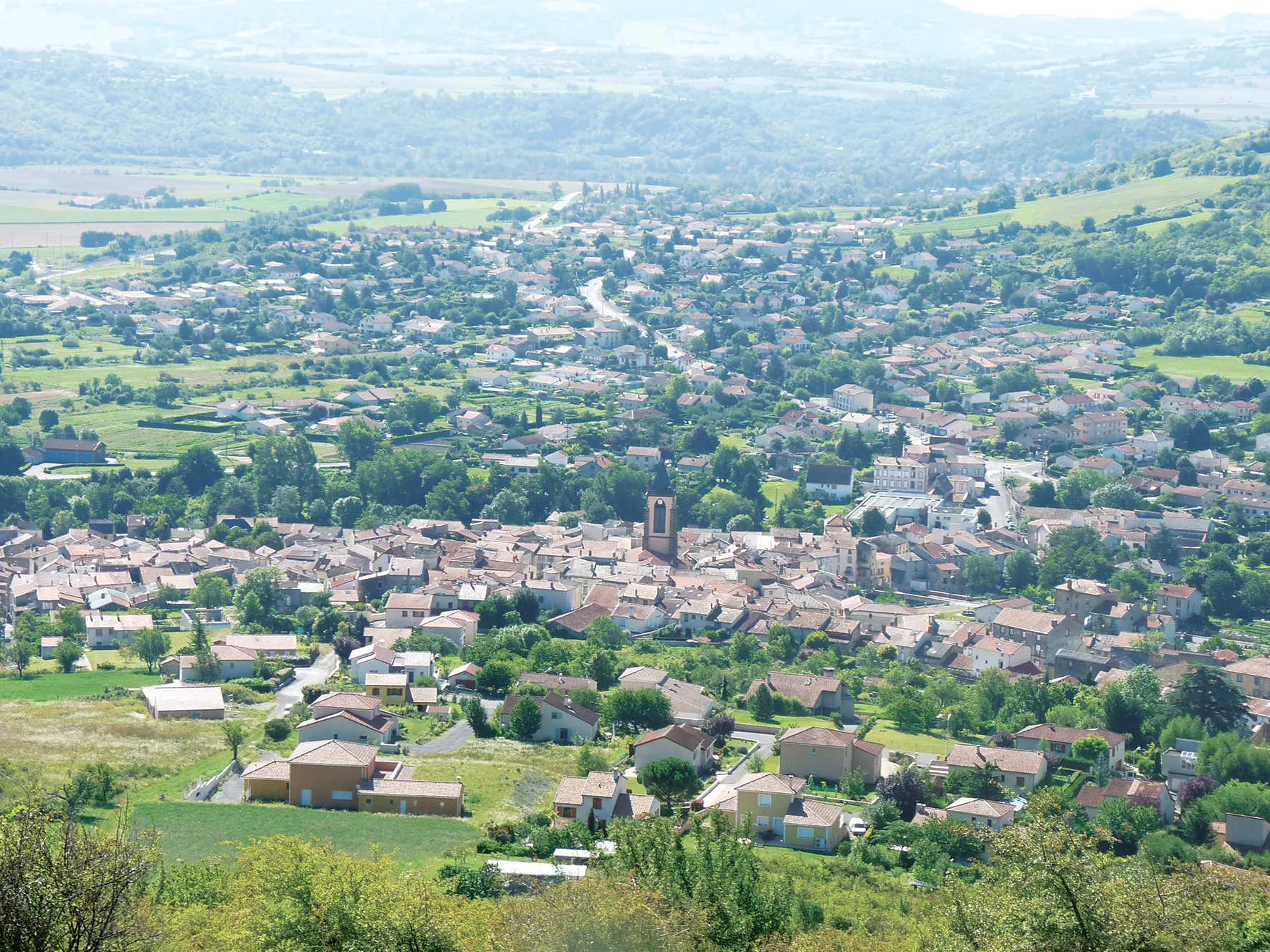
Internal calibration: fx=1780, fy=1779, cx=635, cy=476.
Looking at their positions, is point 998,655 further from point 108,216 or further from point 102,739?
point 108,216

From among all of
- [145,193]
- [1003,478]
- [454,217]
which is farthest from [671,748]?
[145,193]

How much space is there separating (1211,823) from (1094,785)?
1535 millimetres

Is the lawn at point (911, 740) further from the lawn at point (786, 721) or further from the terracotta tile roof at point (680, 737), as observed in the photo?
the terracotta tile roof at point (680, 737)

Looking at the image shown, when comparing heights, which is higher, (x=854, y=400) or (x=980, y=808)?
(x=980, y=808)

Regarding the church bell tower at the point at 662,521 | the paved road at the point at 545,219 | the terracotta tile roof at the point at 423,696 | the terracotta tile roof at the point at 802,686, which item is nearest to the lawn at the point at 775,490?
the church bell tower at the point at 662,521

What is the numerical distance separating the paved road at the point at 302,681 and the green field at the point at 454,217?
169ft

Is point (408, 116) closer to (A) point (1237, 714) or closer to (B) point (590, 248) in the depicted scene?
(B) point (590, 248)

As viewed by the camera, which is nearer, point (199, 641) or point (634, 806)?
point (634, 806)

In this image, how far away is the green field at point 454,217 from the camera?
80.1 meters

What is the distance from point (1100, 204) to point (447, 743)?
55.2 metres

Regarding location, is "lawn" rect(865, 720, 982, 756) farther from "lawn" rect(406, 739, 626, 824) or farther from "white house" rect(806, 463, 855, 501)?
"white house" rect(806, 463, 855, 501)

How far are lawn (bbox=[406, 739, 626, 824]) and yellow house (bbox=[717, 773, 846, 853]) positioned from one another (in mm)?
2221

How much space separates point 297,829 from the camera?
61.0ft

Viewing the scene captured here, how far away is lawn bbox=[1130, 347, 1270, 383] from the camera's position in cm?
4991
